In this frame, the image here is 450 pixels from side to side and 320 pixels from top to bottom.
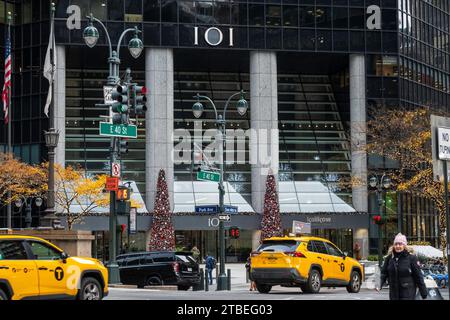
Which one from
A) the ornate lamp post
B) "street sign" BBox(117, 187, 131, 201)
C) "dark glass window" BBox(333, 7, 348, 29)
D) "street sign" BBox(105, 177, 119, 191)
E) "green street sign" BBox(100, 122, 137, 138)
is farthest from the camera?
"dark glass window" BBox(333, 7, 348, 29)

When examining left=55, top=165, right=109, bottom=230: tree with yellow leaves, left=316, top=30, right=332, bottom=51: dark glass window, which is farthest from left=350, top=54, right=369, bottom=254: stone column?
left=55, top=165, right=109, bottom=230: tree with yellow leaves

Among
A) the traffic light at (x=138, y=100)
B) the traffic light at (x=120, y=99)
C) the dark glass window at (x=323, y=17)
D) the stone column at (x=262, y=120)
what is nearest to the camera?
the traffic light at (x=120, y=99)

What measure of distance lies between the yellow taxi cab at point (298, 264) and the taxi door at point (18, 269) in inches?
416

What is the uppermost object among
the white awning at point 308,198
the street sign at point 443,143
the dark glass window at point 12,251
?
the street sign at point 443,143

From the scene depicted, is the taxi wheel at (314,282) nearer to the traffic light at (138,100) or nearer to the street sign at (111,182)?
the street sign at (111,182)

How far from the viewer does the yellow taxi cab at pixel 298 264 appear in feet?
87.9

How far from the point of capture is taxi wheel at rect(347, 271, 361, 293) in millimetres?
29439

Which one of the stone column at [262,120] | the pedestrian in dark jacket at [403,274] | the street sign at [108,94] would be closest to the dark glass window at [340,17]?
the stone column at [262,120]

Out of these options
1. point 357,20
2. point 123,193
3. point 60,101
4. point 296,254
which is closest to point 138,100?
point 123,193

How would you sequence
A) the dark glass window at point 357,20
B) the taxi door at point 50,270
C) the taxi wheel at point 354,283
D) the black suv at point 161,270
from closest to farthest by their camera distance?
the taxi door at point 50,270 < the taxi wheel at point 354,283 < the black suv at point 161,270 < the dark glass window at point 357,20

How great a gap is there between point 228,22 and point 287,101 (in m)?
10.5

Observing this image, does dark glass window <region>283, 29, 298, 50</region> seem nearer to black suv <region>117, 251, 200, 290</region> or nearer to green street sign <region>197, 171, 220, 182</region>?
green street sign <region>197, 171, 220, 182</region>

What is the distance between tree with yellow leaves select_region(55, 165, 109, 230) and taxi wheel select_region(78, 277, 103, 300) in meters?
38.9

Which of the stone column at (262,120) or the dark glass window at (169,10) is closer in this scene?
the dark glass window at (169,10)
